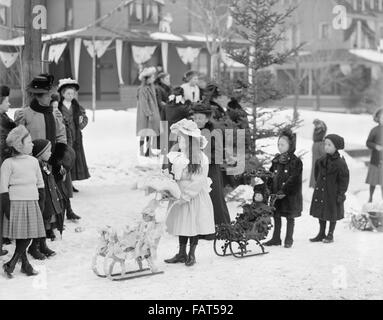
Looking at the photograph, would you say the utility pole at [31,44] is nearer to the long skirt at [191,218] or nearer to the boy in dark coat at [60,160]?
the boy in dark coat at [60,160]

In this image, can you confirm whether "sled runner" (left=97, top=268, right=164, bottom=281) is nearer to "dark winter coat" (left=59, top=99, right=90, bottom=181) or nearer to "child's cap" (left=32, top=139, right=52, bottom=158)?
"child's cap" (left=32, top=139, right=52, bottom=158)

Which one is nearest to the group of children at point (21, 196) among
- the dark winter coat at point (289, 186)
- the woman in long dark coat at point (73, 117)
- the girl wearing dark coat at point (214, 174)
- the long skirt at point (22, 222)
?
the long skirt at point (22, 222)

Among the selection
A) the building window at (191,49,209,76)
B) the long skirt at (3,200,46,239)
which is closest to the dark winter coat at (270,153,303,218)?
the long skirt at (3,200,46,239)

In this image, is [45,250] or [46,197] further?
[45,250]

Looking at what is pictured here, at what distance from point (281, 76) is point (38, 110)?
745 inches

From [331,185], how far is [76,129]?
11.7ft

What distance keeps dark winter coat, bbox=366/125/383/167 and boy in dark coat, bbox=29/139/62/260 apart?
19.1 ft

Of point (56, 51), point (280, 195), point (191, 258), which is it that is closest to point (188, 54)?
point (56, 51)

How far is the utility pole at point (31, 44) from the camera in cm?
805

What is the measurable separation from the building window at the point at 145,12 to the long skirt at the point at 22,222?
14383mm

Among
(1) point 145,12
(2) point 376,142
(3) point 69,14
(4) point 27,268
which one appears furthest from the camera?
(1) point 145,12

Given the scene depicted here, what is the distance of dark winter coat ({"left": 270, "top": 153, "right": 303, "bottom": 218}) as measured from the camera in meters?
6.91

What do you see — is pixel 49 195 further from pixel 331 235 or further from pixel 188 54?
pixel 188 54

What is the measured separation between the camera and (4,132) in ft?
19.7
